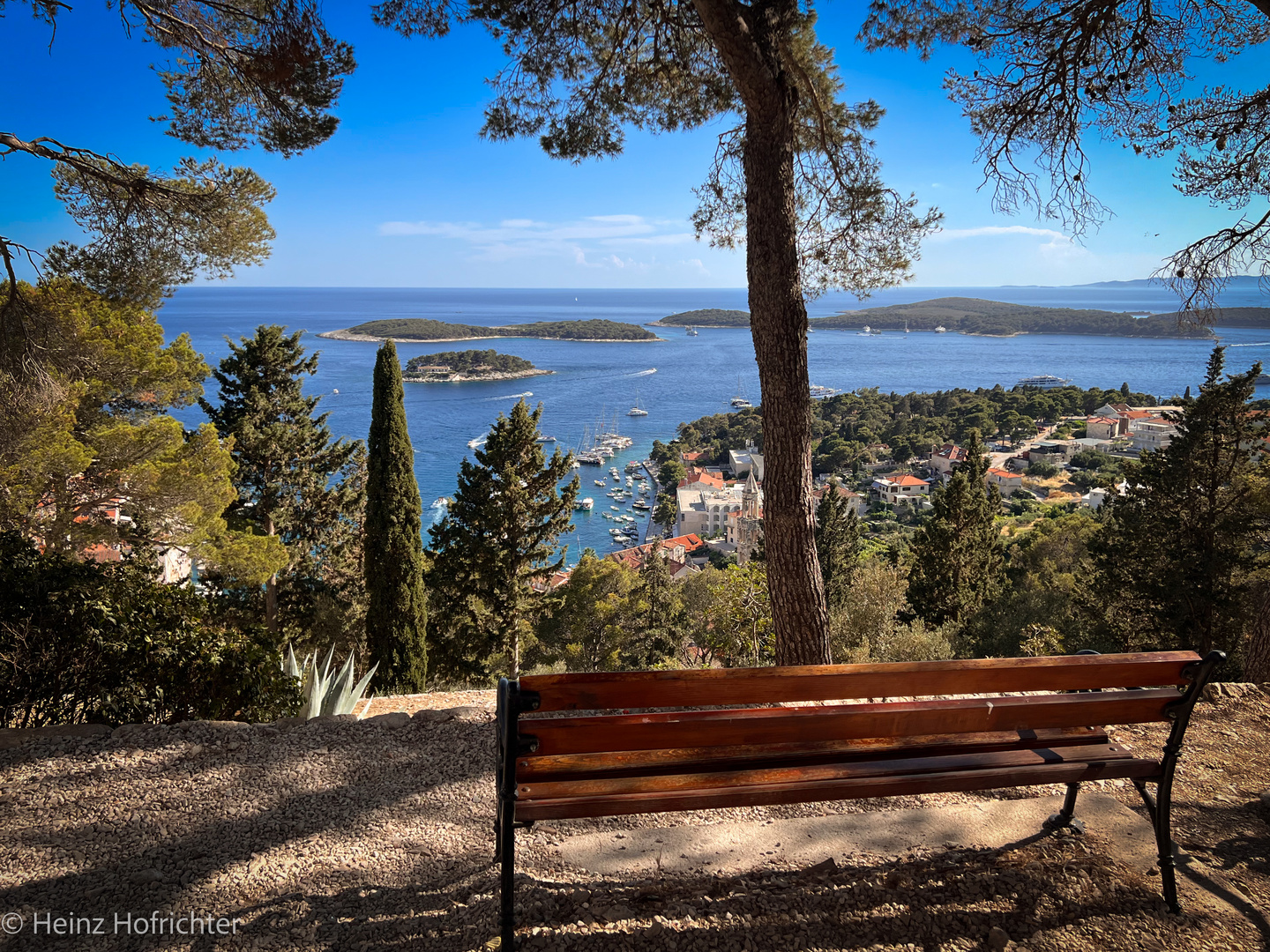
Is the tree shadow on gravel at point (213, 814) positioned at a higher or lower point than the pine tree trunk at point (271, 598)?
higher

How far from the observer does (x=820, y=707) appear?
1.74m

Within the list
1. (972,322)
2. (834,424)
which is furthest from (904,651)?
(972,322)

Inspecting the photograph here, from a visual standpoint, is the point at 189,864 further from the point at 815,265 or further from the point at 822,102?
the point at 822,102

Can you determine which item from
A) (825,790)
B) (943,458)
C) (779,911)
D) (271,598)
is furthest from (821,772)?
(943,458)

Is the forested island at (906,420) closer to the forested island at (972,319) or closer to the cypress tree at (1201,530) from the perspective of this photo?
the forested island at (972,319)

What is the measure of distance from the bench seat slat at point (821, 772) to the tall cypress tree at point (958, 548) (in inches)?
726

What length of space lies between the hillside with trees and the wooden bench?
58.4 m

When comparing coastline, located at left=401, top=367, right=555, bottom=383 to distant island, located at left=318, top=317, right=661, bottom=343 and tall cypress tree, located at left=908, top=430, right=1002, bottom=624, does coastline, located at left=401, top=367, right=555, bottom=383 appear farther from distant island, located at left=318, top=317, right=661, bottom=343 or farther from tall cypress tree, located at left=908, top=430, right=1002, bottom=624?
tall cypress tree, located at left=908, top=430, right=1002, bottom=624

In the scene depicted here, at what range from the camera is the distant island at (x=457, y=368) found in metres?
55.2

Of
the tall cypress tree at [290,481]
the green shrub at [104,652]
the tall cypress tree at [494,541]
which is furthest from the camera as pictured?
the tall cypress tree at [290,481]

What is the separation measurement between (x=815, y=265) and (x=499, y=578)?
1058cm

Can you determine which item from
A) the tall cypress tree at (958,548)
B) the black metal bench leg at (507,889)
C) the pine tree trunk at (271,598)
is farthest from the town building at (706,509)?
the black metal bench leg at (507,889)

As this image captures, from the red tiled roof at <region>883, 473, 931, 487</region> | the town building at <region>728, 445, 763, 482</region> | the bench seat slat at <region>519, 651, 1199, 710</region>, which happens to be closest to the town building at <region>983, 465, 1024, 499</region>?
the red tiled roof at <region>883, 473, 931, 487</region>

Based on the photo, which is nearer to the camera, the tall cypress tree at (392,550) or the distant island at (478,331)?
the tall cypress tree at (392,550)
